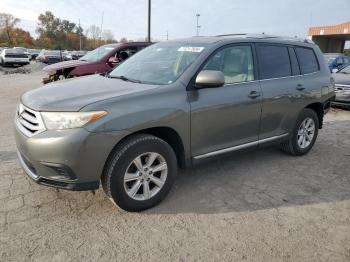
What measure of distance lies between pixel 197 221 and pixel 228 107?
1.37 meters

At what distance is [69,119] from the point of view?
2.87 metres

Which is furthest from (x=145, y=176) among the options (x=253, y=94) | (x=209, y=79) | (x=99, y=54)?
(x=99, y=54)

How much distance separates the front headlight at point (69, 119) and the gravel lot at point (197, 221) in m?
0.94

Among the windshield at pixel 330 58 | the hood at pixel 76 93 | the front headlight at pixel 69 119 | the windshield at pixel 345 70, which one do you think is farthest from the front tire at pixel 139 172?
the windshield at pixel 330 58

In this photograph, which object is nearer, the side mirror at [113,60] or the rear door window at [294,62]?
the rear door window at [294,62]

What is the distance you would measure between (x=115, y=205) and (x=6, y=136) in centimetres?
331

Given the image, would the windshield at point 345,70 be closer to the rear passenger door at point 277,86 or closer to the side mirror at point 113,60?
the rear passenger door at point 277,86

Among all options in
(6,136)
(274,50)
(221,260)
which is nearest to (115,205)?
(221,260)

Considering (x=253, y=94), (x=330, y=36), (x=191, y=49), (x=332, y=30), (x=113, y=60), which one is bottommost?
(x=253, y=94)

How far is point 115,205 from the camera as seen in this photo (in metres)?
3.42

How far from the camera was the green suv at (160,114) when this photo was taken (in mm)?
2910

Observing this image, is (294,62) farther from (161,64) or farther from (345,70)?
(345,70)

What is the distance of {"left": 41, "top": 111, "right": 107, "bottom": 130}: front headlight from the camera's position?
→ 2.86 meters

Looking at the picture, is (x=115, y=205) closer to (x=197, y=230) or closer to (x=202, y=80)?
(x=197, y=230)
